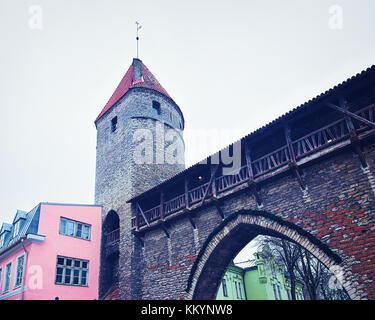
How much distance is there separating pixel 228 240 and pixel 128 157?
8567 mm

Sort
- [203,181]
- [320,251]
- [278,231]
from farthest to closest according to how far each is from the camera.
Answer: [203,181], [278,231], [320,251]

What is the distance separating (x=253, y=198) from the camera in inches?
473

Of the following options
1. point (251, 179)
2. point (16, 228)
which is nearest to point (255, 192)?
point (251, 179)

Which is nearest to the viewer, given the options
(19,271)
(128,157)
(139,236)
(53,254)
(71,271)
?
(19,271)

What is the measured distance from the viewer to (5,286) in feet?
55.3

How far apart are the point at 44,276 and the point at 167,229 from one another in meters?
6.14

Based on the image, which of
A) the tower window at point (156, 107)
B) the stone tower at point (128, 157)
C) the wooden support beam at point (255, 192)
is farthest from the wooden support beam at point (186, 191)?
the tower window at point (156, 107)

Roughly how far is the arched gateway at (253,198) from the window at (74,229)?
67.5 inches

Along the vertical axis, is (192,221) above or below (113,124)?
below

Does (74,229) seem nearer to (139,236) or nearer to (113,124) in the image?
(139,236)

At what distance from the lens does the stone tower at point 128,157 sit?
17.3m
